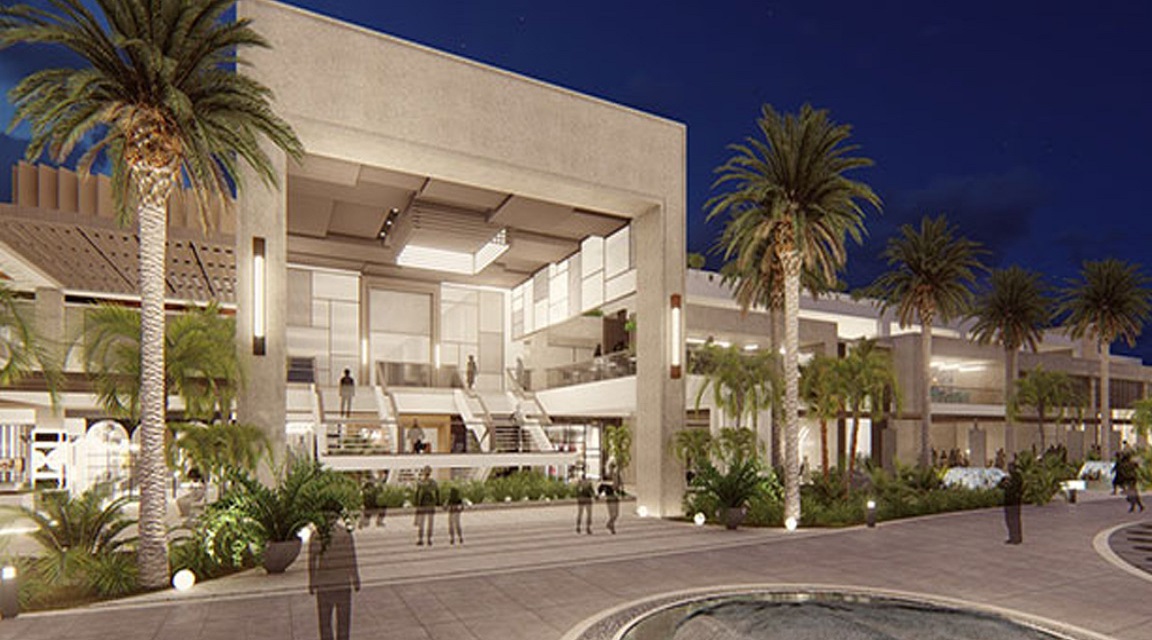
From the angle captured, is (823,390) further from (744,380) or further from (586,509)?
(586,509)

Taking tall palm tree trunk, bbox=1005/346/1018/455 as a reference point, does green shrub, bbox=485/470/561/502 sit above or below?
below

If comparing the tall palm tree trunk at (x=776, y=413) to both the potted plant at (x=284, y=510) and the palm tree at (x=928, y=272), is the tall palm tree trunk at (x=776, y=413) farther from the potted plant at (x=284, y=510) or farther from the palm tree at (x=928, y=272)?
the potted plant at (x=284, y=510)

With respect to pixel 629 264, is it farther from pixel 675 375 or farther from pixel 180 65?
pixel 180 65

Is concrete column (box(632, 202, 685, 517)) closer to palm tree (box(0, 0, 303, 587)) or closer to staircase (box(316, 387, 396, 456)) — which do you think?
staircase (box(316, 387, 396, 456))

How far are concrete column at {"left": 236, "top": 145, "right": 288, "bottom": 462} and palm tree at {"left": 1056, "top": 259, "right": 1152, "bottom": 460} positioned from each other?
39.2 m

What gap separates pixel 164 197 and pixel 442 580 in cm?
823

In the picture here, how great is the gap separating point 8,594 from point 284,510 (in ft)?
12.9

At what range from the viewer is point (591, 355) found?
1537 inches

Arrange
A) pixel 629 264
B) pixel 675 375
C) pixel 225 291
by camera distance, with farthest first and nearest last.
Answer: pixel 225 291
pixel 629 264
pixel 675 375

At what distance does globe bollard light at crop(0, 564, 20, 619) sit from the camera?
9.55 metres

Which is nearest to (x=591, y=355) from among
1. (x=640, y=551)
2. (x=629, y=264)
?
(x=629, y=264)

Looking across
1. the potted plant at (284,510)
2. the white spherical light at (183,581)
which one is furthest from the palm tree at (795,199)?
the white spherical light at (183,581)

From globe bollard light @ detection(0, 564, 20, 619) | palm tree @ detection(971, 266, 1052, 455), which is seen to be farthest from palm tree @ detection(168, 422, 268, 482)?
palm tree @ detection(971, 266, 1052, 455)

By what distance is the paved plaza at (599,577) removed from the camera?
942 centimetres
